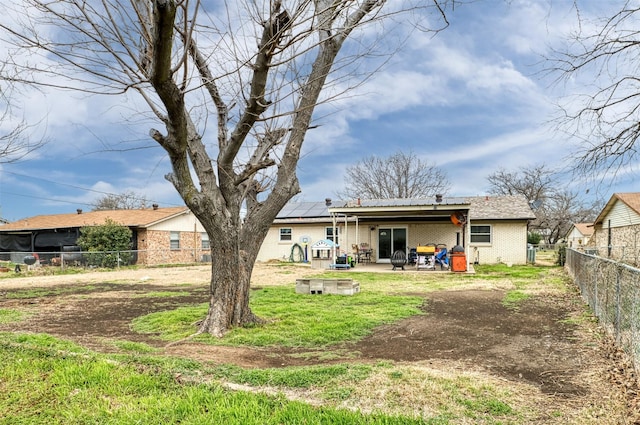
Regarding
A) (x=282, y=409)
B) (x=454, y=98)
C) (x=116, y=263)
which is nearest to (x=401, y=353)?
(x=282, y=409)

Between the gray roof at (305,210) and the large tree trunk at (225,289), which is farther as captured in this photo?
the gray roof at (305,210)

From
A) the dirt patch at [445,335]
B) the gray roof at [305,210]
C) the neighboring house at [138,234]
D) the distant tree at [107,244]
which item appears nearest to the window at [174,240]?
the neighboring house at [138,234]

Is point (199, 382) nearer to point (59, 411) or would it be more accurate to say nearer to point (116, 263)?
point (59, 411)

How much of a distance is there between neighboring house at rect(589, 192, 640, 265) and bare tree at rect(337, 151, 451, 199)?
1407 cm

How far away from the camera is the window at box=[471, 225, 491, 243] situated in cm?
2132

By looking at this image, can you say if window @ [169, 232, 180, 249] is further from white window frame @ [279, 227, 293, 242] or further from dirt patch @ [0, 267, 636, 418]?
dirt patch @ [0, 267, 636, 418]

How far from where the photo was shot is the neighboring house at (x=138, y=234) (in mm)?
24031

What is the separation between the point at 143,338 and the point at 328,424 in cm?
409

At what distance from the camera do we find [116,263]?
21.0 meters

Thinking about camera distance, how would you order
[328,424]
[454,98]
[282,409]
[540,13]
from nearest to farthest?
[328,424], [282,409], [540,13], [454,98]

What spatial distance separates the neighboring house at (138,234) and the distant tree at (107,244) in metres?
1.09

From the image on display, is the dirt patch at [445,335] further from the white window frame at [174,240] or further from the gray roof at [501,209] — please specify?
the white window frame at [174,240]

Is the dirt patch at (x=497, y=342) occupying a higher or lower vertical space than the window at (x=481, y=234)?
lower

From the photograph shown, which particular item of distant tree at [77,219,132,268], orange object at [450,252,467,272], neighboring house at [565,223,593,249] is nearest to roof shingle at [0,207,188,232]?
distant tree at [77,219,132,268]
